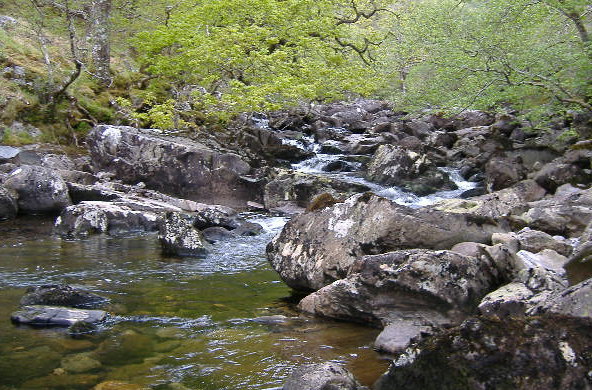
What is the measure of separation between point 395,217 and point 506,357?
352 cm

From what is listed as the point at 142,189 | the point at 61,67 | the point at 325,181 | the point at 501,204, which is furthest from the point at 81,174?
the point at 501,204

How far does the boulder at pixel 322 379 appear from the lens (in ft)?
11.8

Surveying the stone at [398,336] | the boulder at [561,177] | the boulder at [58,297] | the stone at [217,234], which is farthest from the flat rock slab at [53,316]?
the boulder at [561,177]

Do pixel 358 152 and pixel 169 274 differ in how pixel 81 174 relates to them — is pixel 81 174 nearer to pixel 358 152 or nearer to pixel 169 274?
pixel 169 274

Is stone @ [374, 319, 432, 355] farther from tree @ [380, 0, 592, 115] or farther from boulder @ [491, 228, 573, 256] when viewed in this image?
tree @ [380, 0, 592, 115]

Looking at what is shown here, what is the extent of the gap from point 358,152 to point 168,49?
9136 mm

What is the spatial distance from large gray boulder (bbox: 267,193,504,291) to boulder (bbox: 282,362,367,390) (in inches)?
105

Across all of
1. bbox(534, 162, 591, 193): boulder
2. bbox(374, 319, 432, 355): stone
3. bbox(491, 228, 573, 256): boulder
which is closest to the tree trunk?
bbox(534, 162, 591, 193): boulder

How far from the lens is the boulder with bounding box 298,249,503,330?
17.3ft

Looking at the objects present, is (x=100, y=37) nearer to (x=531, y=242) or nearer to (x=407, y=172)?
(x=407, y=172)

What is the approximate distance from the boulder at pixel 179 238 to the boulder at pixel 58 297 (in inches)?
131

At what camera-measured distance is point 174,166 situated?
15.4m

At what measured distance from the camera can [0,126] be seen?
16906mm

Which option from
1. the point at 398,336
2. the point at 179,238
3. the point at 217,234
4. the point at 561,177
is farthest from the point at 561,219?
the point at 217,234
